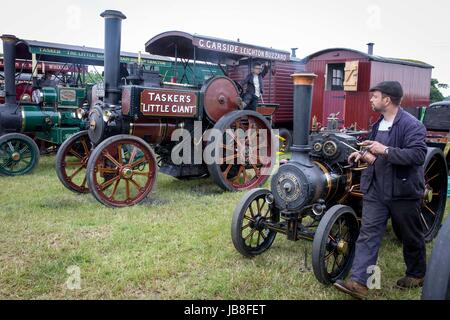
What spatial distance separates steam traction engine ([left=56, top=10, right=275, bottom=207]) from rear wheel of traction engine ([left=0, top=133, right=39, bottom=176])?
54.6 inches

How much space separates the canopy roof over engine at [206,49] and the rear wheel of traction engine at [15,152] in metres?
2.44

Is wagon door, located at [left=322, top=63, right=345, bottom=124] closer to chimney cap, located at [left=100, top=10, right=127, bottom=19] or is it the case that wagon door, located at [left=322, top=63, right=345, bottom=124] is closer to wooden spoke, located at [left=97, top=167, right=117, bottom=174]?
chimney cap, located at [left=100, top=10, right=127, bottom=19]

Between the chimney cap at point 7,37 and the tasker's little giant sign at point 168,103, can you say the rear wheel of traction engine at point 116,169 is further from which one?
the chimney cap at point 7,37

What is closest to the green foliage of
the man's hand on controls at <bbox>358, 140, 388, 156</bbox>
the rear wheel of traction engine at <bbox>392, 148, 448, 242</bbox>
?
the rear wheel of traction engine at <bbox>392, 148, 448, 242</bbox>

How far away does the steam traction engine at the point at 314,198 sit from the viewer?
9.23 feet

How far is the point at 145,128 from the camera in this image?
5.12m

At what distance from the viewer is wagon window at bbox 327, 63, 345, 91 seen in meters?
10.9

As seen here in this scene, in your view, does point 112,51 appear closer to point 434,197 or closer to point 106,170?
point 106,170

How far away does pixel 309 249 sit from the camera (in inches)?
138

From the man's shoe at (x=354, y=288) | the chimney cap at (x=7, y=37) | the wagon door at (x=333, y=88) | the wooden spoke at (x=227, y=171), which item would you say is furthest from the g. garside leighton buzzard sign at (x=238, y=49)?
the wagon door at (x=333, y=88)
